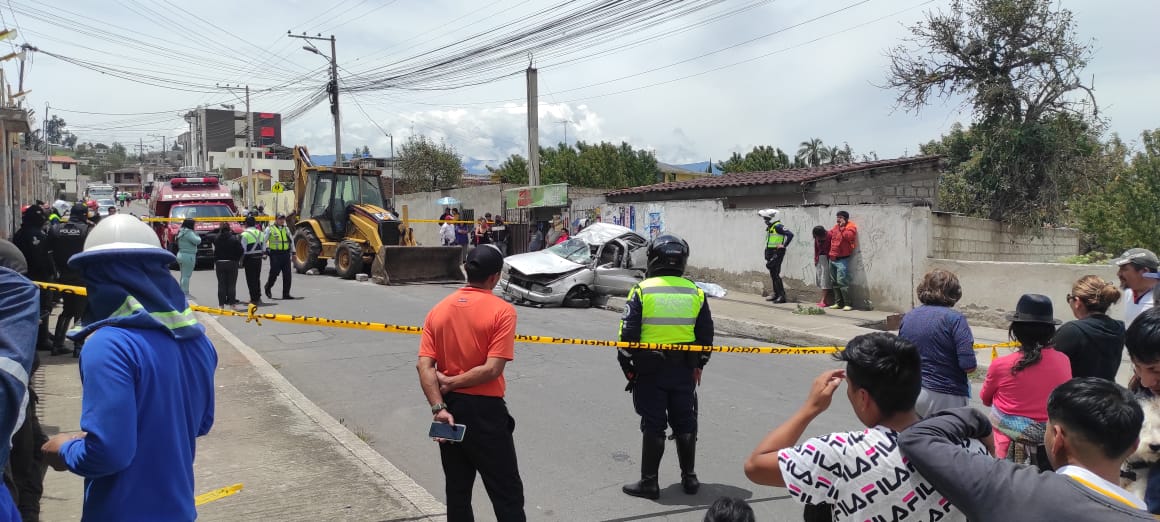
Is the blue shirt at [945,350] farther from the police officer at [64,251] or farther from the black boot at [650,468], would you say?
the police officer at [64,251]

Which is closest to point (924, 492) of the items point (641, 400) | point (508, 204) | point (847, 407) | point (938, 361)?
point (938, 361)

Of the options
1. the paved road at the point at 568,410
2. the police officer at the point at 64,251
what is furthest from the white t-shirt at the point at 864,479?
the police officer at the point at 64,251

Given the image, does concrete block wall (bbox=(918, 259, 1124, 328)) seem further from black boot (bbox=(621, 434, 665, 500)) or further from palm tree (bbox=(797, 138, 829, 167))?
palm tree (bbox=(797, 138, 829, 167))

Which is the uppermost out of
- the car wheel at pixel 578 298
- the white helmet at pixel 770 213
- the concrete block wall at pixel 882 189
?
the concrete block wall at pixel 882 189

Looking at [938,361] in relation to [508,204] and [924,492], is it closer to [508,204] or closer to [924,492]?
[924,492]

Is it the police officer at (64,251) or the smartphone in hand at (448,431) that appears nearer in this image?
the smartphone in hand at (448,431)

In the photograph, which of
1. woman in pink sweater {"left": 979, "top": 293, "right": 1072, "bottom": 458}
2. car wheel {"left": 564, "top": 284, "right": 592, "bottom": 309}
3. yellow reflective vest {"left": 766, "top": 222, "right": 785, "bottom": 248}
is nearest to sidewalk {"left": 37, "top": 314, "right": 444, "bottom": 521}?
woman in pink sweater {"left": 979, "top": 293, "right": 1072, "bottom": 458}

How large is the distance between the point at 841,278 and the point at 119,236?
12.9 m

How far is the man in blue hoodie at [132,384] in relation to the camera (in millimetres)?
2318

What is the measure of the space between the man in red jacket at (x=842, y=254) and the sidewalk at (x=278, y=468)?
9888 millimetres

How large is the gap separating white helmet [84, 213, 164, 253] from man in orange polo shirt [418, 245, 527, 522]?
145cm

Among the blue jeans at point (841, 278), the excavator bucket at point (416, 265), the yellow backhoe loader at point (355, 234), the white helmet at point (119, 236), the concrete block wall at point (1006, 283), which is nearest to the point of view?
the white helmet at point (119, 236)

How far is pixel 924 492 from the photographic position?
216 centimetres

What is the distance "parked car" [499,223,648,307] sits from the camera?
14742 mm
